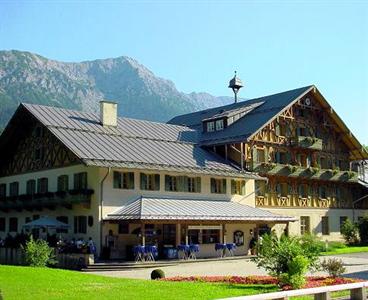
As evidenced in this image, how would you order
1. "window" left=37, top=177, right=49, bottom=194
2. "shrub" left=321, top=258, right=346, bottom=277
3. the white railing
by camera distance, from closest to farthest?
the white railing
"shrub" left=321, top=258, right=346, bottom=277
"window" left=37, top=177, right=49, bottom=194

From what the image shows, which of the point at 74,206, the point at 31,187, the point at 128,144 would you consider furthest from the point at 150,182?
the point at 31,187

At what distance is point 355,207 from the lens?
186 ft

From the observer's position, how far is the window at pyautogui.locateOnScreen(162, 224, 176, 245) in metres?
38.1

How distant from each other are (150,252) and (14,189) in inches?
640

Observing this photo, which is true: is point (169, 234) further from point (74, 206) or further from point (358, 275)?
point (358, 275)

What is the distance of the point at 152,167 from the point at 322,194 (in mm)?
21476

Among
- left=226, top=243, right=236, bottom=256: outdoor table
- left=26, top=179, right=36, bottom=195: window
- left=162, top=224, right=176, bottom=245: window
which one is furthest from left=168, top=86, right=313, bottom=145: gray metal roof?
left=26, top=179, right=36, bottom=195: window

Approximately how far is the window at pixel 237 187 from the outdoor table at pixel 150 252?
11.4m

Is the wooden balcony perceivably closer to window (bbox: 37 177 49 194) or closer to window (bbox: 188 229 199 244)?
window (bbox: 188 229 199 244)

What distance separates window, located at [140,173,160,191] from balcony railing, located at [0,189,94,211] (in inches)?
152

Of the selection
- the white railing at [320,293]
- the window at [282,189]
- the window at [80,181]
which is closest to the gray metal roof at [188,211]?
the window at [80,181]

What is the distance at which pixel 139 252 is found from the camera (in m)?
33.5

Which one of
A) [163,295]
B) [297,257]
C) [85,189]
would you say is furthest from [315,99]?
[163,295]

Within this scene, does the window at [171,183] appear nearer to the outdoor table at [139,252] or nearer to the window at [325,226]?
the outdoor table at [139,252]
